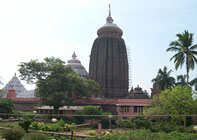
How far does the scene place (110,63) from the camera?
5412cm

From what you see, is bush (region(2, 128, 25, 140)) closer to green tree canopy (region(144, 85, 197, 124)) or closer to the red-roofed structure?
green tree canopy (region(144, 85, 197, 124))

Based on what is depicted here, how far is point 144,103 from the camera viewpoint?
33.9 m

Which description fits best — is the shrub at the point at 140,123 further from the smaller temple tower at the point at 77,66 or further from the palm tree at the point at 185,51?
the smaller temple tower at the point at 77,66

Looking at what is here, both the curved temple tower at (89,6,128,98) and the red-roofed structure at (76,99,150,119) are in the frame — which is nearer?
the red-roofed structure at (76,99,150,119)

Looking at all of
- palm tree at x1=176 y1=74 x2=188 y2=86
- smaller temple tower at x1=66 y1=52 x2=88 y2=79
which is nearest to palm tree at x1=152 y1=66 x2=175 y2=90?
palm tree at x1=176 y1=74 x2=188 y2=86

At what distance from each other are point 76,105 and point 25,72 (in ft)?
35.0

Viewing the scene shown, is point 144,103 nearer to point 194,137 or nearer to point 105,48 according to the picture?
point 194,137

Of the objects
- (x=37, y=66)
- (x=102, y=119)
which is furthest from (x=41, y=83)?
(x=102, y=119)

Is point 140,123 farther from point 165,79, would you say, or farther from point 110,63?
point 110,63

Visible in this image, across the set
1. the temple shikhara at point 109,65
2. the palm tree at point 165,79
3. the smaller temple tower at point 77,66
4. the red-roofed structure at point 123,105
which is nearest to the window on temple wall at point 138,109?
the red-roofed structure at point 123,105

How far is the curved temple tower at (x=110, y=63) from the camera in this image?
5372 cm

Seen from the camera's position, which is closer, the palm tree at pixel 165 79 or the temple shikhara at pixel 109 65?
the palm tree at pixel 165 79

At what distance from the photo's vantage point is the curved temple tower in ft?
176

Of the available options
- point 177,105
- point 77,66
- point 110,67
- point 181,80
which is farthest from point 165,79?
point 77,66
